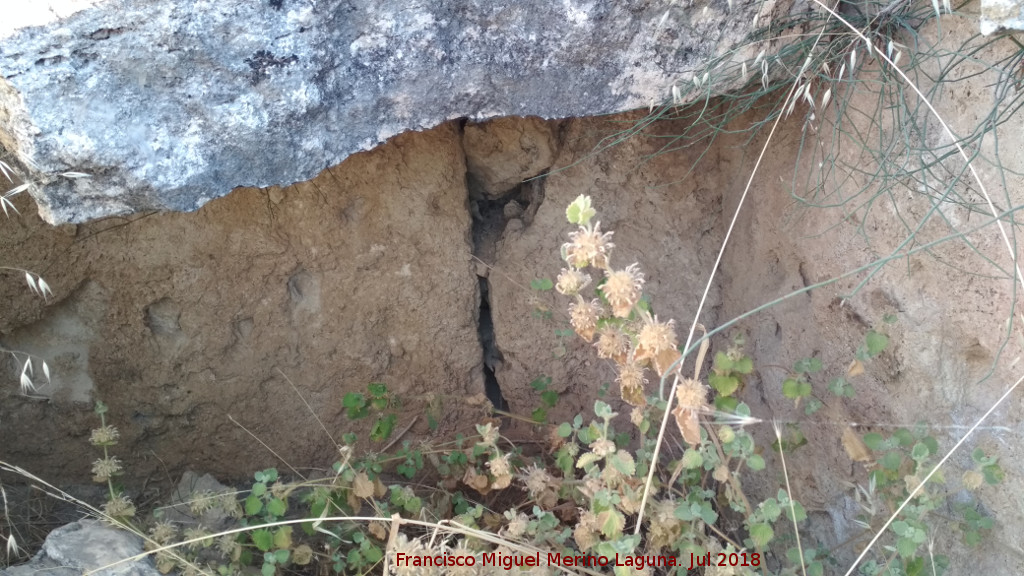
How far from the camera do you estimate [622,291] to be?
1.24m

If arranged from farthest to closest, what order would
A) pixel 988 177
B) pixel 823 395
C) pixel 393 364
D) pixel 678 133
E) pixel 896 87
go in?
1. pixel 393 364
2. pixel 678 133
3. pixel 823 395
4. pixel 896 87
5. pixel 988 177

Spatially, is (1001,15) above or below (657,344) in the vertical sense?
above

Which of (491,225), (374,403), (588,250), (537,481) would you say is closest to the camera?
(588,250)

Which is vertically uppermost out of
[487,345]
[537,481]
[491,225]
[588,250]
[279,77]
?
[279,77]

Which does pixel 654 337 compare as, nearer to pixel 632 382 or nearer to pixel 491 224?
pixel 632 382

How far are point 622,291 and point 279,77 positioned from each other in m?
0.68

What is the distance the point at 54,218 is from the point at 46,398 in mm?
720

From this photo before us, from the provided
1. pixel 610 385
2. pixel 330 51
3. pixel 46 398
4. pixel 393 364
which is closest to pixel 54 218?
pixel 330 51

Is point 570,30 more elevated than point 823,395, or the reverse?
point 570,30

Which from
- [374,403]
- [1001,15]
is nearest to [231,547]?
[374,403]

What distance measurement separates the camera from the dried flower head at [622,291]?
48.8 inches

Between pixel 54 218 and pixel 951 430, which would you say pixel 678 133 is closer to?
pixel 951 430

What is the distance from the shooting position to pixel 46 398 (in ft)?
6.42

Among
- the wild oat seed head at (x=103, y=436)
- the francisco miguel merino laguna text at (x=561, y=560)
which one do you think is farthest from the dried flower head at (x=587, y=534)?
the wild oat seed head at (x=103, y=436)
